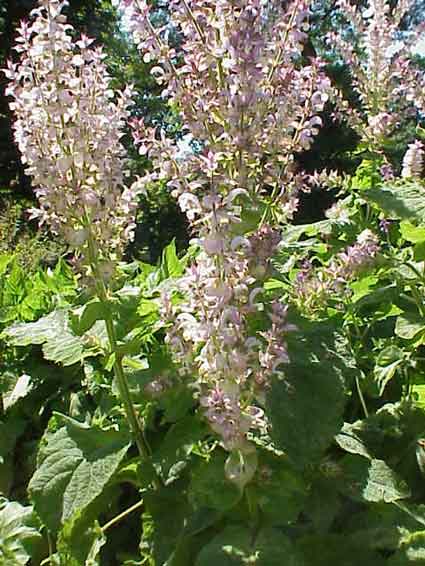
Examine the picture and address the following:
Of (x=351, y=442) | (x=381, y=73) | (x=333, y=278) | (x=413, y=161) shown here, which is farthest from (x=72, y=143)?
(x=381, y=73)

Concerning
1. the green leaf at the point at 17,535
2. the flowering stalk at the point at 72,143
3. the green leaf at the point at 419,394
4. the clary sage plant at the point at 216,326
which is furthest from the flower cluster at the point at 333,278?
the green leaf at the point at 17,535

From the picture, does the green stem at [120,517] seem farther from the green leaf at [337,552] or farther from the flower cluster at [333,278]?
the flower cluster at [333,278]

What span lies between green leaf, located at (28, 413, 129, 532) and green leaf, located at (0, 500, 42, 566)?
0.74 feet

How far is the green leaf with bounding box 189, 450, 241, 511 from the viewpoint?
64.0 inches

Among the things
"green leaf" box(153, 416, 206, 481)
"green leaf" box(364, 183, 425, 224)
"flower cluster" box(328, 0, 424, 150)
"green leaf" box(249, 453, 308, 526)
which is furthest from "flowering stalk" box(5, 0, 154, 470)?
"flower cluster" box(328, 0, 424, 150)

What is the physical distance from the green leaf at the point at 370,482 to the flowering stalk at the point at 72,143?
514mm

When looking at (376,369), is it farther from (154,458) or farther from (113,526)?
(113,526)

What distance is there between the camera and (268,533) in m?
1.64

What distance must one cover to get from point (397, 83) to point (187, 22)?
209cm

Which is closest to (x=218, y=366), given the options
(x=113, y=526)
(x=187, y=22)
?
(x=187, y=22)

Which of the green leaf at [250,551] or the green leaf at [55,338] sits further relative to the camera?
the green leaf at [55,338]

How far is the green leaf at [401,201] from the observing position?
5.82 feet

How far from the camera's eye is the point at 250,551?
1.59 meters

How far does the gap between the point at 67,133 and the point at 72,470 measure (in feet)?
2.65
